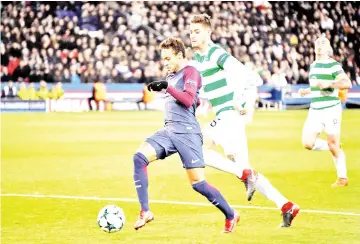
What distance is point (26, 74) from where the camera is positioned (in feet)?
129

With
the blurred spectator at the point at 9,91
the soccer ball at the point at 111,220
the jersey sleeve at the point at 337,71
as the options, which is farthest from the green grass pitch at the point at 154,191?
the blurred spectator at the point at 9,91

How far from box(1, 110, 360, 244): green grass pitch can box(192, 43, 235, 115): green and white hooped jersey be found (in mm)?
1321

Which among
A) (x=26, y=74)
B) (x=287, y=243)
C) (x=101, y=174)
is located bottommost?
(x=26, y=74)

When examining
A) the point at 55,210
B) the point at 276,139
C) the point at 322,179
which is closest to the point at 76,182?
the point at 55,210

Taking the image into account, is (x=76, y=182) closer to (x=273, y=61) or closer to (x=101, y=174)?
(x=101, y=174)

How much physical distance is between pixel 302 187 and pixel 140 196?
5.04 m

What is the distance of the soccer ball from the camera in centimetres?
892

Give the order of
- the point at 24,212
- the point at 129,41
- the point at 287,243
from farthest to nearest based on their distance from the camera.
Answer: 1. the point at 129,41
2. the point at 24,212
3. the point at 287,243

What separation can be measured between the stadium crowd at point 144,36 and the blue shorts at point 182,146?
101 feet

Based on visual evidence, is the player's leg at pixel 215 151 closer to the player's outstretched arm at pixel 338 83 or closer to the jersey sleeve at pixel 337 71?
the player's outstretched arm at pixel 338 83

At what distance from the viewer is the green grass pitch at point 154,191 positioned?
9.07 m

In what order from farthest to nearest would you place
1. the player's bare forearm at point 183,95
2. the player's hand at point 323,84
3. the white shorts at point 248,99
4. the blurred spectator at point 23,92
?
the blurred spectator at point 23,92 < the player's hand at point 323,84 < the white shorts at point 248,99 < the player's bare forearm at point 183,95

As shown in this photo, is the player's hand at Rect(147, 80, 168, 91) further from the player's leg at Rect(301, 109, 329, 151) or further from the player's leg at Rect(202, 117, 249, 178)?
the player's leg at Rect(301, 109, 329, 151)

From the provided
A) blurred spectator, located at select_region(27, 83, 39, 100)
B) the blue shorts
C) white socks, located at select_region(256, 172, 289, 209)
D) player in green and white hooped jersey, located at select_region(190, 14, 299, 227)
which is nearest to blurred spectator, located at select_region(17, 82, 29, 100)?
blurred spectator, located at select_region(27, 83, 39, 100)
